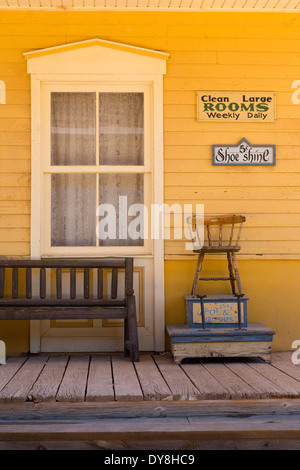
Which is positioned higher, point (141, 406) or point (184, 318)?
point (184, 318)

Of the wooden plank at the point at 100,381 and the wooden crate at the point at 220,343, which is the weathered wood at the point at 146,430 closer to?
the wooden plank at the point at 100,381

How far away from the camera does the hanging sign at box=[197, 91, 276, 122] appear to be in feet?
15.6

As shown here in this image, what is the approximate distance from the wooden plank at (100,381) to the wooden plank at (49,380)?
0.76 feet

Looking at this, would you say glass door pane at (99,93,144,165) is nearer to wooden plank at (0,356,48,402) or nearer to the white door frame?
the white door frame

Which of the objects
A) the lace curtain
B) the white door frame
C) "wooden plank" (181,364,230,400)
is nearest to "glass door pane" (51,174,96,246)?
the lace curtain

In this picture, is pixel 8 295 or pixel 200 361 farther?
pixel 8 295

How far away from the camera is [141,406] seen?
10.4ft

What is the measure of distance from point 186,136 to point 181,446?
2891mm

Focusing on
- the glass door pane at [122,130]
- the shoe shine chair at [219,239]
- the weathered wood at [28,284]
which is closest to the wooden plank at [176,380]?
the shoe shine chair at [219,239]

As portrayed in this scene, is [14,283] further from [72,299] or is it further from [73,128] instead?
[73,128]

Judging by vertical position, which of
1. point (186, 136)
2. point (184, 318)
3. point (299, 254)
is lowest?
point (184, 318)
